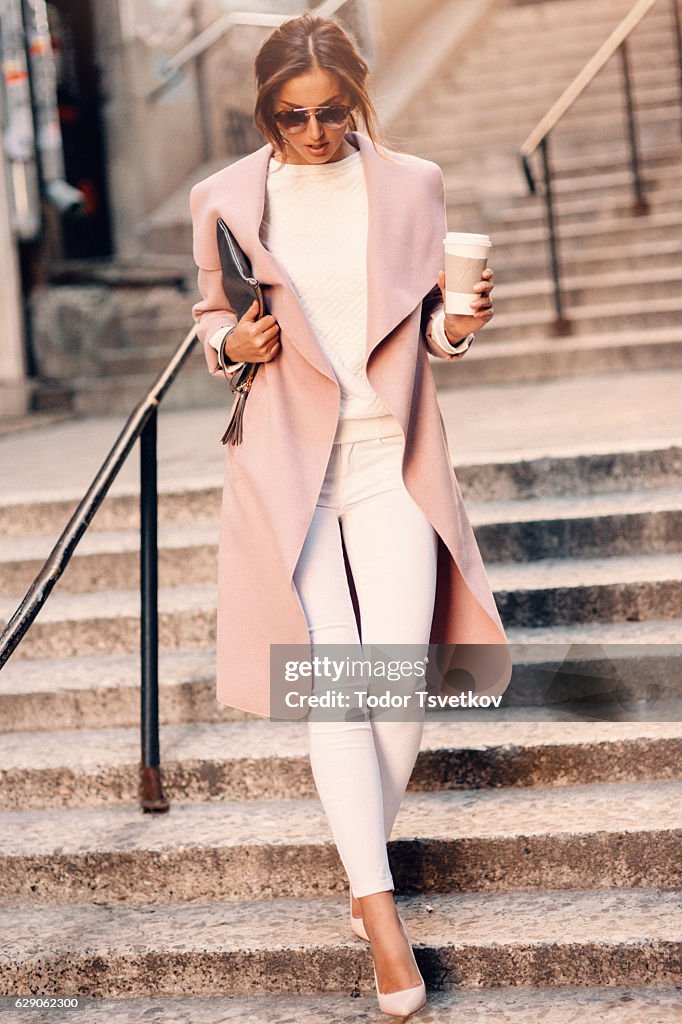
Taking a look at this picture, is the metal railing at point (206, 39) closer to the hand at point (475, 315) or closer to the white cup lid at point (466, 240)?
the hand at point (475, 315)

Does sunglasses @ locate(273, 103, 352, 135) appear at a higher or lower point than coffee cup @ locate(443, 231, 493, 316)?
higher

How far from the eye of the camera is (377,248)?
2393 millimetres

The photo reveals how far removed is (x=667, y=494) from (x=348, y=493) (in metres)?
1.87

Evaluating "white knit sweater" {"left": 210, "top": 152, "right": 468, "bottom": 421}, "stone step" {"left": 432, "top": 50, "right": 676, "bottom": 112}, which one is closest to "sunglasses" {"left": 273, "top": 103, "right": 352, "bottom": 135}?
"white knit sweater" {"left": 210, "top": 152, "right": 468, "bottom": 421}

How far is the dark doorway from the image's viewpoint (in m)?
9.66

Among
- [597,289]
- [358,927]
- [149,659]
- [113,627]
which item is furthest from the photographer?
Answer: [597,289]

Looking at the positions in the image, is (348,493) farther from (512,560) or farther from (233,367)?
(512,560)

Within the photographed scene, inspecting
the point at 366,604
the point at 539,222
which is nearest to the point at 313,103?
the point at 366,604

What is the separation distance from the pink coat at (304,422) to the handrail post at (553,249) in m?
4.27

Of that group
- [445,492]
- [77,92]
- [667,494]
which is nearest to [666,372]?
[667,494]

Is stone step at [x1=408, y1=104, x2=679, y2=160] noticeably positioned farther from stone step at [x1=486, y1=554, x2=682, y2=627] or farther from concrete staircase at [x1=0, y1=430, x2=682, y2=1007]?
stone step at [x1=486, y1=554, x2=682, y2=627]

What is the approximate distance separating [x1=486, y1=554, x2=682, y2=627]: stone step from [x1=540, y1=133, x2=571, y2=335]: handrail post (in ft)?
10.9

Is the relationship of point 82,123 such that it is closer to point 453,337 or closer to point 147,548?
point 147,548

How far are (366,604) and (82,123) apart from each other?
8.38 metres
